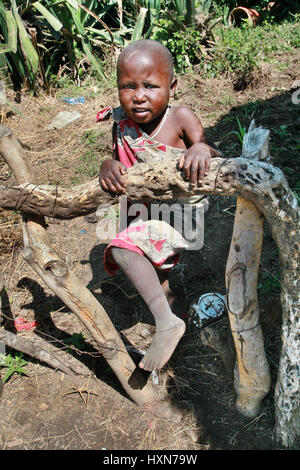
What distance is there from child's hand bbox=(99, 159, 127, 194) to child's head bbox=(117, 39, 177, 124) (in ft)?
1.54

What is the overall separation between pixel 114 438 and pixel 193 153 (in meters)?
1.55

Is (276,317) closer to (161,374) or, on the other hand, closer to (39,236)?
(161,374)

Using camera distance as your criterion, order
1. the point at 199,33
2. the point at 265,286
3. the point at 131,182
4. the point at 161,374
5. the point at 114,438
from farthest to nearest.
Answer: the point at 199,33, the point at 265,286, the point at 161,374, the point at 114,438, the point at 131,182

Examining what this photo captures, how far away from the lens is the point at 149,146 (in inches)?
87.0

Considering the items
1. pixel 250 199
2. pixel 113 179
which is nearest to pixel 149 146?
pixel 113 179

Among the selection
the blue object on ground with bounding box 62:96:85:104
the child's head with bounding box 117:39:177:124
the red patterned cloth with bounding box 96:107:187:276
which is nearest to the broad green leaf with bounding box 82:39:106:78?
the blue object on ground with bounding box 62:96:85:104

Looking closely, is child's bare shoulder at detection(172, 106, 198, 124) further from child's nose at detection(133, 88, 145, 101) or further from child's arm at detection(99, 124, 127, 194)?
child's arm at detection(99, 124, 127, 194)

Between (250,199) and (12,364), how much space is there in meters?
1.80

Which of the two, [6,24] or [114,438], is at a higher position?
[6,24]

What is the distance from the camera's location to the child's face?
2.15 metres

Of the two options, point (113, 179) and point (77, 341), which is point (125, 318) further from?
point (113, 179)

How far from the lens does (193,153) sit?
174 cm

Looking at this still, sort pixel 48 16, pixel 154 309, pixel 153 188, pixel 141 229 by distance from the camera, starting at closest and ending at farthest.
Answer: pixel 153 188 < pixel 154 309 < pixel 141 229 < pixel 48 16

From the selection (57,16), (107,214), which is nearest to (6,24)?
(57,16)
